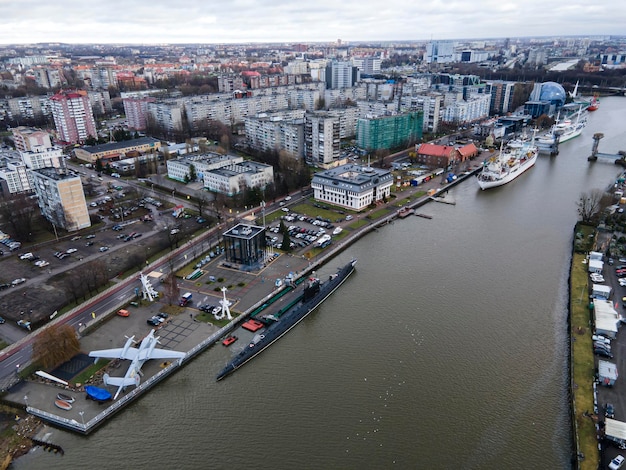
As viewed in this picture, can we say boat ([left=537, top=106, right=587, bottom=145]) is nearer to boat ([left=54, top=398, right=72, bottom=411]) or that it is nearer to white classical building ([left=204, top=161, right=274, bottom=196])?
white classical building ([left=204, top=161, right=274, bottom=196])

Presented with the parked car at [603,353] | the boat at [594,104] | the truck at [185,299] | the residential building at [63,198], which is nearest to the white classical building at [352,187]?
the truck at [185,299]

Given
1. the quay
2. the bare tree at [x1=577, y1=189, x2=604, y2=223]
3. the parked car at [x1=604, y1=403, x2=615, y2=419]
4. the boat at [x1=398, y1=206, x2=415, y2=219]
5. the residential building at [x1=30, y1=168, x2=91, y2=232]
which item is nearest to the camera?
the parked car at [x1=604, y1=403, x2=615, y2=419]

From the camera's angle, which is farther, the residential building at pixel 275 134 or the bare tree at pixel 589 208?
the residential building at pixel 275 134

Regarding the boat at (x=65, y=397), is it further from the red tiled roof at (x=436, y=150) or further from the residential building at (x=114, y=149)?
the red tiled roof at (x=436, y=150)

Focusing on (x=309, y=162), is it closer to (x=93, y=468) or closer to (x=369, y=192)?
(x=369, y=192)

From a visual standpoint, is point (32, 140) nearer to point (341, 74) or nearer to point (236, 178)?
point (236, 178)

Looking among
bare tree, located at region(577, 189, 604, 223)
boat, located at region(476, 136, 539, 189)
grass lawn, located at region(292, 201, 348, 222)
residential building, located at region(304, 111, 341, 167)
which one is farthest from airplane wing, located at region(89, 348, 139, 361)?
boat, located at region(476, 136, 539, 189)
